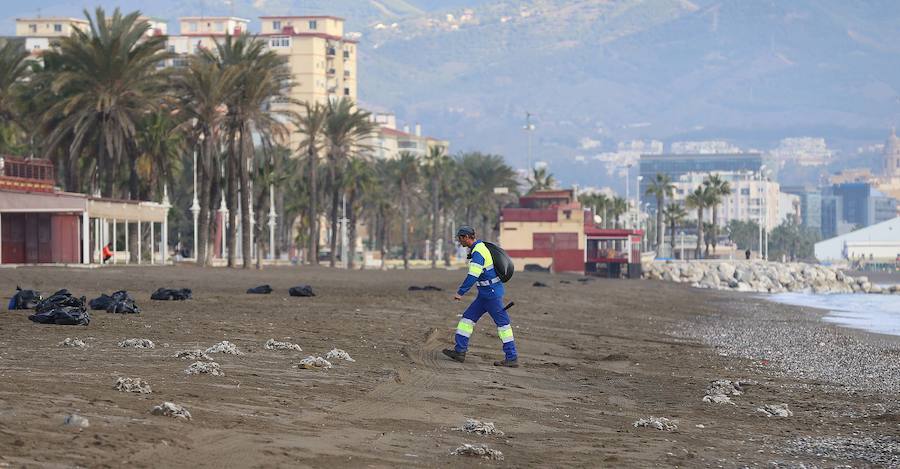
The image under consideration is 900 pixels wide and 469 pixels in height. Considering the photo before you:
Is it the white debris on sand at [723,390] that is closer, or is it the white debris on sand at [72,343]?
the white debris on sand at [723,390]

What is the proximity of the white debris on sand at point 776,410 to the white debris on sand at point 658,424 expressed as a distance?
168cm

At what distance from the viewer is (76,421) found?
980 centimetres

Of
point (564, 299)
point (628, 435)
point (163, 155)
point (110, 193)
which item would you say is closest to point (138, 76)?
point (110, 193)

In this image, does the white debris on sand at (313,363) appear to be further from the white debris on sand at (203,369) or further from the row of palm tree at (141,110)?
the row of palm tree at (141,110)

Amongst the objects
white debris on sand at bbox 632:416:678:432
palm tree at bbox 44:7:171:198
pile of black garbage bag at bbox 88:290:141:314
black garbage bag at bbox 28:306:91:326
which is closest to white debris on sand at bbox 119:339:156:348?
black garbage bag at bbox 28:306:91:326

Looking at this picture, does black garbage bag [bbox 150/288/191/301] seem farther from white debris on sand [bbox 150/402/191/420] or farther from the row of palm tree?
the row of palm tree

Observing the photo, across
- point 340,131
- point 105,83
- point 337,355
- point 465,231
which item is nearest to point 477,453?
point 337,355

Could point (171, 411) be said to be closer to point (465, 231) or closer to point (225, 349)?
point (225, 349)

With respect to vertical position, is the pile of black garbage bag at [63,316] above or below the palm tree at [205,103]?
below

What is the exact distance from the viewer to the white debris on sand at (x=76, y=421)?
977cm

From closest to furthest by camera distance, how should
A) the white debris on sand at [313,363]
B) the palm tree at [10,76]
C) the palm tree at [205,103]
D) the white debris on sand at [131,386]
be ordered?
1. the white debris on sand at [131,386]
2. the white debris on sand at [313,363]
3. the palm tree at [205,103]
4. the palm tree at [10,76]

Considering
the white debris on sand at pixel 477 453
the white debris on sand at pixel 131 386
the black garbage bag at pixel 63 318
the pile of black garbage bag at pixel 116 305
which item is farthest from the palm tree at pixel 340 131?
the white debris on sand at pixel 477 453

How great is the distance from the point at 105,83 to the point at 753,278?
62357 mm

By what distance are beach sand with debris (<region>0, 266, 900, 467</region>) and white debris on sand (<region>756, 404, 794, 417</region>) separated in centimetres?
8
